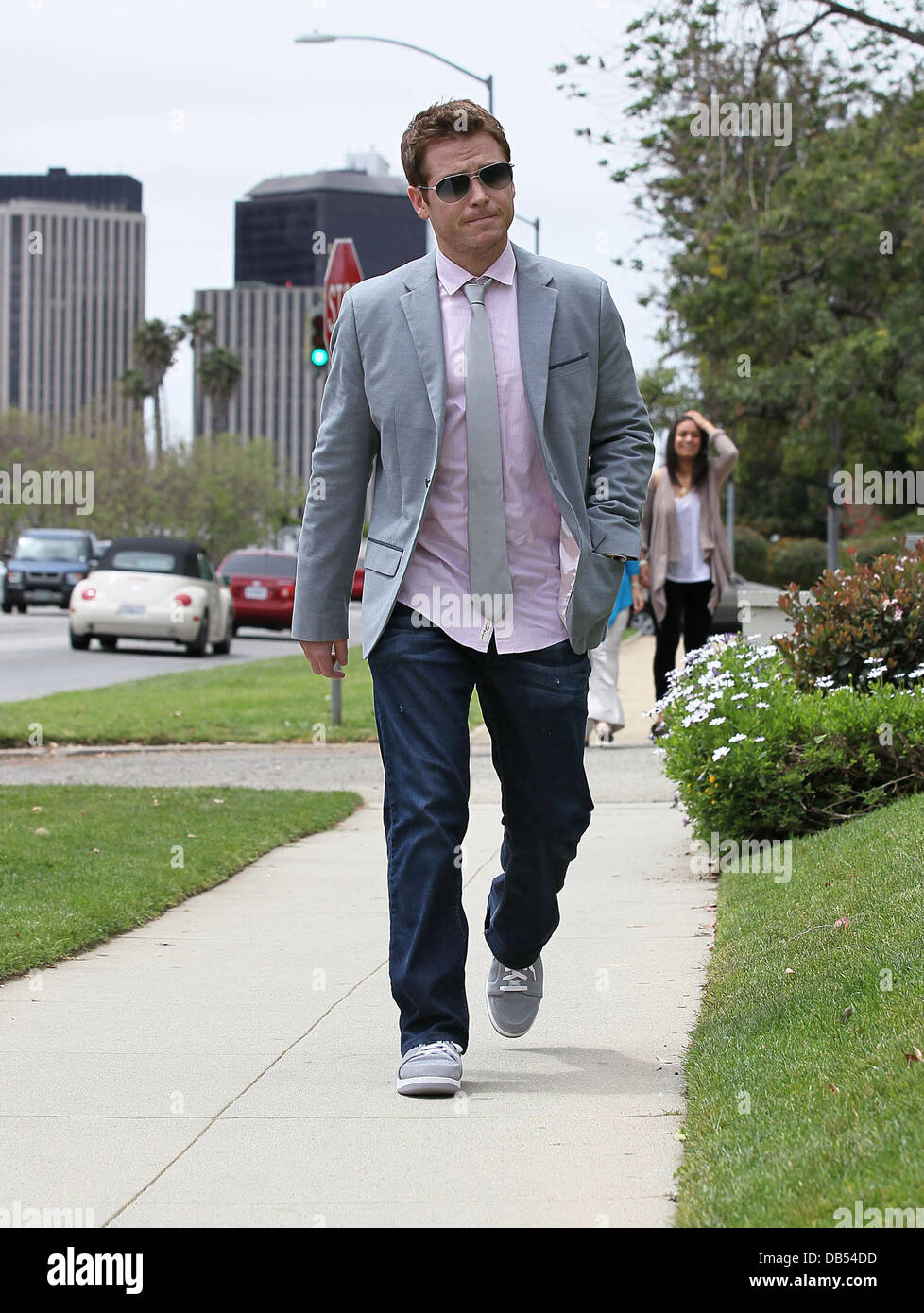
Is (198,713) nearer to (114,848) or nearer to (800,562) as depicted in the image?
(114,848)

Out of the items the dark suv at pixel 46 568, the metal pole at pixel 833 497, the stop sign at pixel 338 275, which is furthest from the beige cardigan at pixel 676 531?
the dark suv at pixel 46 568

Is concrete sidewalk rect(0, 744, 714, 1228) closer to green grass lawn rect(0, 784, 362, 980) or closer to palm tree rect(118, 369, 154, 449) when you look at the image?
green grass lawn rect(0, 784, 362, 980)

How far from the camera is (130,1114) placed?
4.01 metres

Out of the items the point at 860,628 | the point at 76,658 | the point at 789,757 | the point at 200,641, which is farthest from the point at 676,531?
the point at 200,641

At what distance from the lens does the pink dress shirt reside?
13.9 ft

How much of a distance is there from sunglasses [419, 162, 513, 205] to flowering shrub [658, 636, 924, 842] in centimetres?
310

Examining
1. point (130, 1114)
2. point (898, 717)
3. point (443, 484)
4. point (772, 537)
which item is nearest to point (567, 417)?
point (443, 484)

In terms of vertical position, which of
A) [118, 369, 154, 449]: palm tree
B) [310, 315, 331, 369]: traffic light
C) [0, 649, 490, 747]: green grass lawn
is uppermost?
[118, 369, 154, 449]: palm tree

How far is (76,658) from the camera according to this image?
77.5ft

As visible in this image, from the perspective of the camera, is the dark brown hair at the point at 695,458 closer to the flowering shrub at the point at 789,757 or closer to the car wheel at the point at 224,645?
the flowering shrub at the point at 789,757

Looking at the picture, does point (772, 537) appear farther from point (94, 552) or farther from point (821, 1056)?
point (821, 1056)

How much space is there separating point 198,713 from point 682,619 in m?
5.86

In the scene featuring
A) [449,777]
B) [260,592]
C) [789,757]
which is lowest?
[260,592]

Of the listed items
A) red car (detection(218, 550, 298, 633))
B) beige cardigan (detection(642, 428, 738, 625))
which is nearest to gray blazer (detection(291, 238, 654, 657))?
beige cardigan (detection(642, 428, 738, 625))
